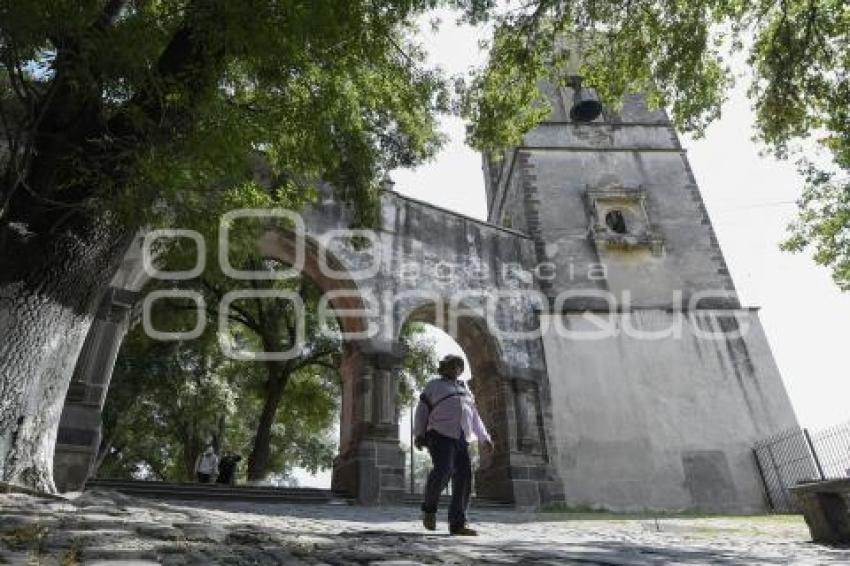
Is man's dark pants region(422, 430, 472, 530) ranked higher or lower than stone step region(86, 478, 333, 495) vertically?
lower

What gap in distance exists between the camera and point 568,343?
13.2 meters

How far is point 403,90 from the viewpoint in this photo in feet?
23.8

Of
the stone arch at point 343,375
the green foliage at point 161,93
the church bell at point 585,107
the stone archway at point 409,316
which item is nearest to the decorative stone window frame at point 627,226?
the stone archway at point 409,316

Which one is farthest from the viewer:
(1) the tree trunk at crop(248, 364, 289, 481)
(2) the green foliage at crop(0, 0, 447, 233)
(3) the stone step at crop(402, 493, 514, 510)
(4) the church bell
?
(4) the church bell

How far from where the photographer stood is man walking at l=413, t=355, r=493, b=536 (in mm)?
4609

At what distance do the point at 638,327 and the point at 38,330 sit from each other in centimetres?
1236

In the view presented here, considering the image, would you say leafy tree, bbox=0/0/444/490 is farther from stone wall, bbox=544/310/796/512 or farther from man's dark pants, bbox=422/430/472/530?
stone wall, bbox=544/310/796/512

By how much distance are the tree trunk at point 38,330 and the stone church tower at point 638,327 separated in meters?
9.85

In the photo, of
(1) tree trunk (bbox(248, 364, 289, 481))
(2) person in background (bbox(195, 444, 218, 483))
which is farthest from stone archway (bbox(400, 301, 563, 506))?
(2) person in background (bbox(195, 444, 218, 483))

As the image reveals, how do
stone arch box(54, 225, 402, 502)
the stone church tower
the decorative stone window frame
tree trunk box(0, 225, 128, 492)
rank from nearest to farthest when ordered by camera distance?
tree trunk box(0, 225, 128, 492)
stone arch box(54, 225, 402, 502)
the stone church tower
the decorative stone window frame

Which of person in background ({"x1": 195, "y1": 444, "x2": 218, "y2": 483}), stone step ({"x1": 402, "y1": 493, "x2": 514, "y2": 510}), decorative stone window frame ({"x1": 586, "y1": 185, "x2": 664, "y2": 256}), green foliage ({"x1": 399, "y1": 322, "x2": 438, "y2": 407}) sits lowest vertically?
stone step ({"x1": 402, "y1": 493, "x2": 514, "y2": 510})

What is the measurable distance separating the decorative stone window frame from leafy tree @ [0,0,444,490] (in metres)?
10.3

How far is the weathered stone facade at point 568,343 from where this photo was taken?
438 inches

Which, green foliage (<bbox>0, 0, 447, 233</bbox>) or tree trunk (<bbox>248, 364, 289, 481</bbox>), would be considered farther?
tree trunk (<bbox>248, 364, 289, 481</bbox>)
